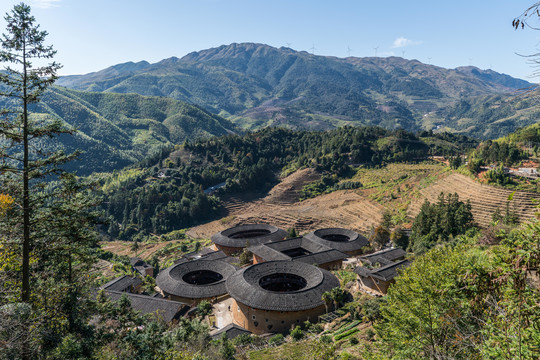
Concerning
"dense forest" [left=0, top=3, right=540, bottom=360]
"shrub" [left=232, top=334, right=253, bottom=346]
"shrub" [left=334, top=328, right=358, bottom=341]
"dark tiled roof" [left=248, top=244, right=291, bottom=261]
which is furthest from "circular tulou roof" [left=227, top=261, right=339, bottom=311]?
"dark tiled roof" [left=248, top=244, right=291, bottom=261]

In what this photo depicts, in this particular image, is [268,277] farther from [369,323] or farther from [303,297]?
[369,323]

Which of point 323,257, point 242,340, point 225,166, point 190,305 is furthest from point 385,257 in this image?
point 225,166

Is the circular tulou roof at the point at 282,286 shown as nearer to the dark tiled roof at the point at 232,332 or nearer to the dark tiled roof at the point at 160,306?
the dark tiled roof at the point at 232,332

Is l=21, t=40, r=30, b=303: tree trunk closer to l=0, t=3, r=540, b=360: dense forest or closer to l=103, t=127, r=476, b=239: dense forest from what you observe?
l=0, t=3, r=540, b=360: dense forest

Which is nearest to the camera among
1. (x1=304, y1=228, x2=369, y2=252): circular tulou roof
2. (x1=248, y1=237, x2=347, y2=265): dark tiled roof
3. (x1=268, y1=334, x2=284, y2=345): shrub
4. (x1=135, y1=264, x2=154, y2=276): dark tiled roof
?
(x1=268, y1=334, x2=284, y2=345): shrub

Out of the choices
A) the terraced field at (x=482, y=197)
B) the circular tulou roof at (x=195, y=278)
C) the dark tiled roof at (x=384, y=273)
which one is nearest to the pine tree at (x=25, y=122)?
the circular tulou roof at (x=195, y=278)
